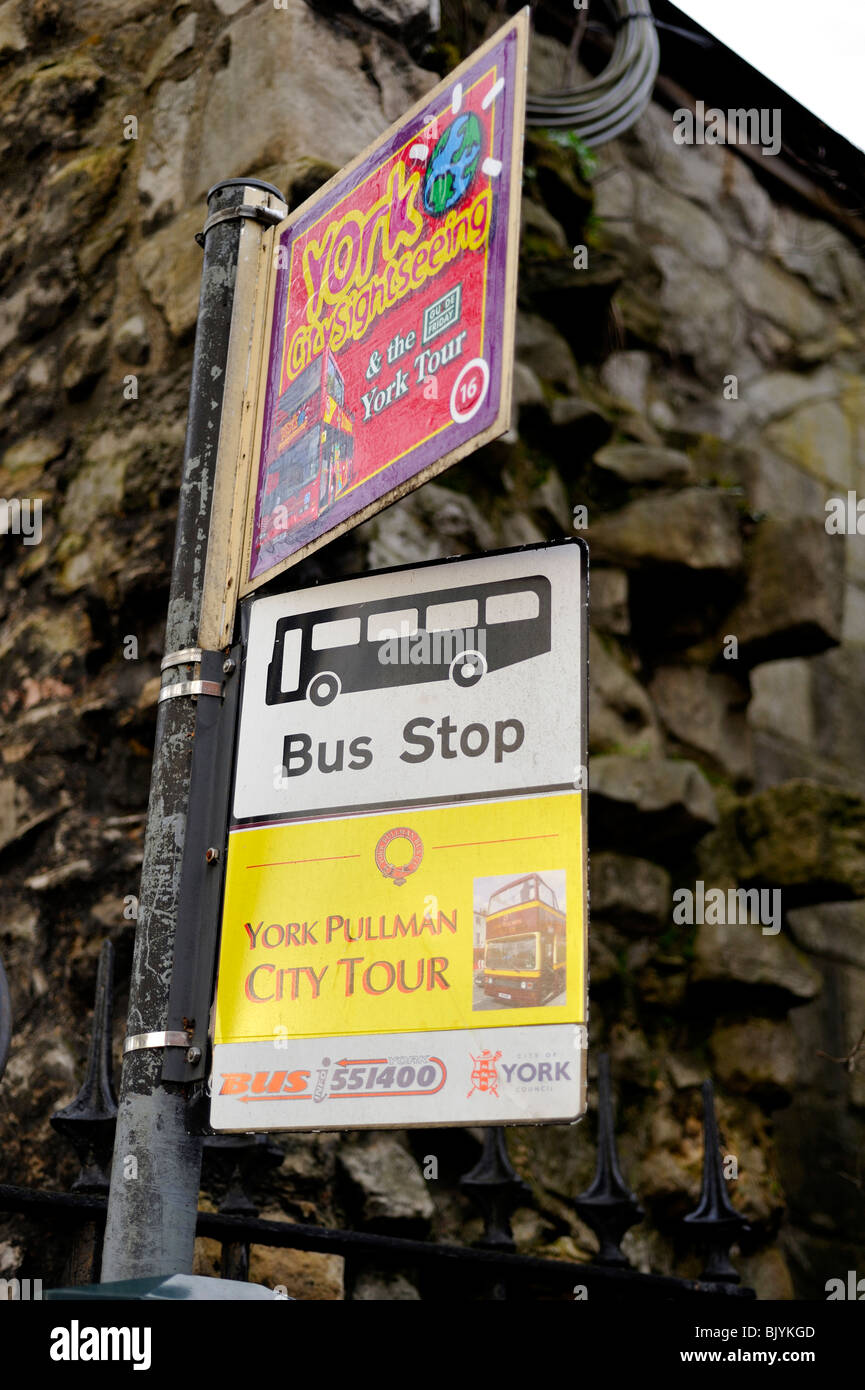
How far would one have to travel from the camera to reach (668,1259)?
12.9 ft

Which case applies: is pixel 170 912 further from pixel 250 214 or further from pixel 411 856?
pixel 250 214

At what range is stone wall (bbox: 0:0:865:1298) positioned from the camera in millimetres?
3412

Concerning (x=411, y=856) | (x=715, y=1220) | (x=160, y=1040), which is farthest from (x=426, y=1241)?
(x=411, y=856)

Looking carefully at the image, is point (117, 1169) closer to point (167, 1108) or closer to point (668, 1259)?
point (167, 1108)

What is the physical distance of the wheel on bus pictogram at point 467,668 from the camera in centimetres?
205

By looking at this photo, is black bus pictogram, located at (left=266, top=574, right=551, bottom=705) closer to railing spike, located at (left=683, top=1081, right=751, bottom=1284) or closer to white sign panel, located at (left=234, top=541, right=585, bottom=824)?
white sign panel, located at (left=234, top=541, right=585, bottom=824)

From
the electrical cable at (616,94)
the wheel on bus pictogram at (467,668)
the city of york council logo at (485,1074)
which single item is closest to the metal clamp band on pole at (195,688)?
the wheel on bus pictogram at (467,668)

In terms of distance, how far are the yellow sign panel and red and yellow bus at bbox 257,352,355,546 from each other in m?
0.46

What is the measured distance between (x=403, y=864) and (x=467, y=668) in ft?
0.94

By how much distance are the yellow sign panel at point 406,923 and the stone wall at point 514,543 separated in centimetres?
115

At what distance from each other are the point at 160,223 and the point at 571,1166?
8.86ft

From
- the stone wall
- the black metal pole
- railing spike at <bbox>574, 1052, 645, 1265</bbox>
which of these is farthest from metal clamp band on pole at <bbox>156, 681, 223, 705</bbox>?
railing spike at <bbox>574, 1052, 645, 1265</bbox>

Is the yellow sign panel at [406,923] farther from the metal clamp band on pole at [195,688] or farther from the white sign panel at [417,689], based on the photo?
the metal clamp band on pole at [195,688]

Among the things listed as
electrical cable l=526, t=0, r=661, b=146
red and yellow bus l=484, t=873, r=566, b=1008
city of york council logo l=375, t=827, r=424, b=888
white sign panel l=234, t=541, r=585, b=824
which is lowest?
red and yellow bus l=484, t=873, r=566, b=1008
